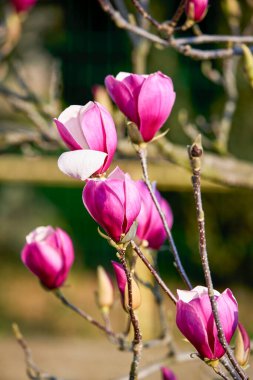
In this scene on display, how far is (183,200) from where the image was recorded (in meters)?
5.59

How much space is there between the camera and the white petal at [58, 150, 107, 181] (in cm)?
81

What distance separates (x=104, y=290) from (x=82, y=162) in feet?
1.58

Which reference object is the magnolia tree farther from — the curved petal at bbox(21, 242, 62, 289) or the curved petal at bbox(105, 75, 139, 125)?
the curved petal at bbox(21, 242, 62, 289)

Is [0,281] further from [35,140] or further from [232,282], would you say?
[35,140]

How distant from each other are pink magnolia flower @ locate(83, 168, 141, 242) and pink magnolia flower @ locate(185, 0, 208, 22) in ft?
1.49

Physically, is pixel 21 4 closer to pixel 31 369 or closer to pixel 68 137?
pixel 31 369

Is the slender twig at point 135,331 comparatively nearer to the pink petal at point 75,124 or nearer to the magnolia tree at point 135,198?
the magnolia tree at point 135,198

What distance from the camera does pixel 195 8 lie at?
121cm

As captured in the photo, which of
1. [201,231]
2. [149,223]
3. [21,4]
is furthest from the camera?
[21,4]

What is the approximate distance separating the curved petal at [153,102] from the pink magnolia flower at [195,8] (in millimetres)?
300

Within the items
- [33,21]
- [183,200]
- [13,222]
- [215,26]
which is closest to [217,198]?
[183,200]

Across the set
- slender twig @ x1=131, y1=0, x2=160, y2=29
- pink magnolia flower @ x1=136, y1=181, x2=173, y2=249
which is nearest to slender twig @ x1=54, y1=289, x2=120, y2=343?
pink magnolia flower @ x1=136, y1=181, x2=173, y2=249

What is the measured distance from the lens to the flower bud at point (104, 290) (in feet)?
4.08

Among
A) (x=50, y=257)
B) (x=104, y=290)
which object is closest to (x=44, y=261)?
(x=50, y=257)
